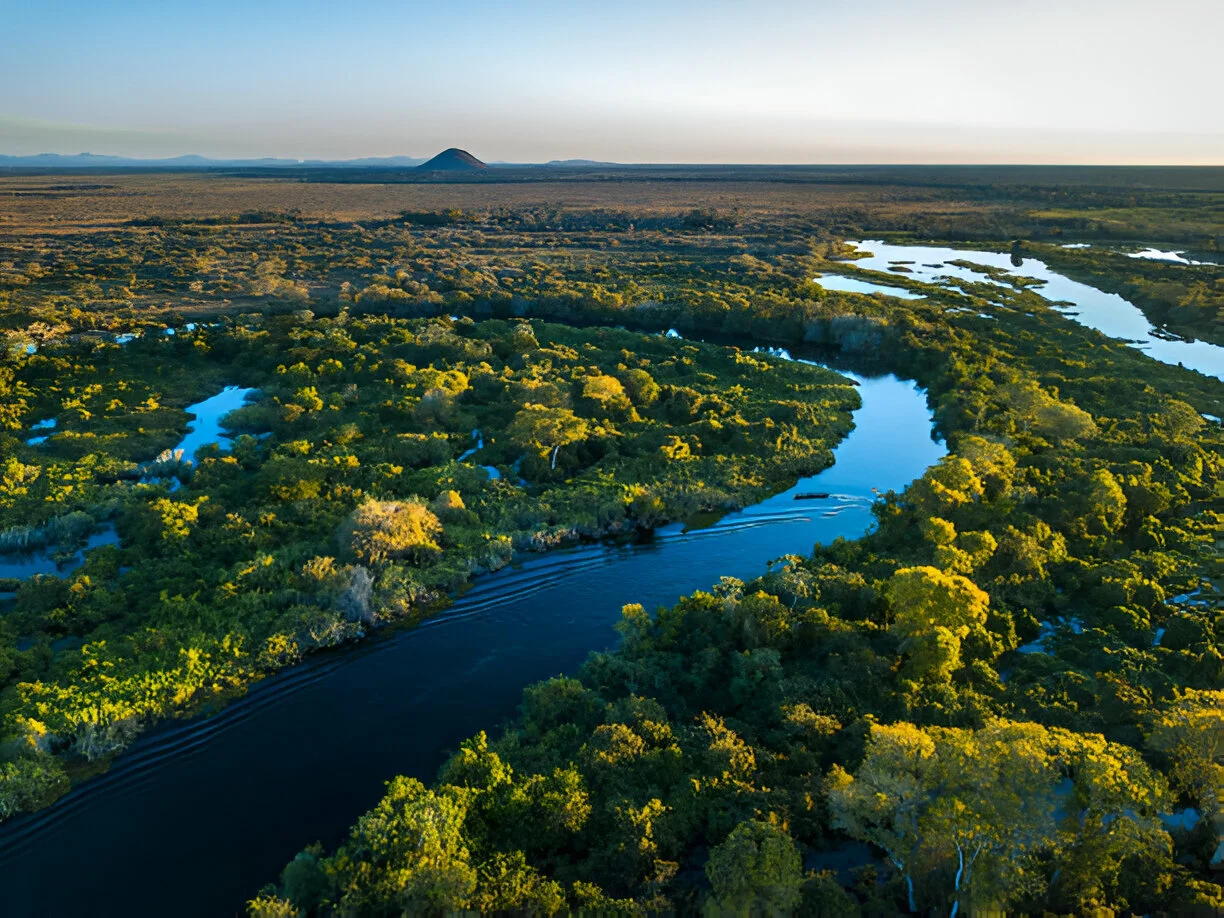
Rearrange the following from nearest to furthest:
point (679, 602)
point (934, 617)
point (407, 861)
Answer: point (407, 861) < point (934, 617) < point (679, 602)

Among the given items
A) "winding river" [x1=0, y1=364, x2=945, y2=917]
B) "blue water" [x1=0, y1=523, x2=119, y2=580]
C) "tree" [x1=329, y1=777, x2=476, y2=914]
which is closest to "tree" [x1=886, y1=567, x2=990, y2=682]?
"winding river" [x1=0, y1=364, x2=945, y2=917]

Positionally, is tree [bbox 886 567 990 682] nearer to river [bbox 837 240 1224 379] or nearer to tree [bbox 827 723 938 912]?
tree [bbox 827 723 938 912]

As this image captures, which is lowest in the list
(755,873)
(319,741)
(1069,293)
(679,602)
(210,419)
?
(319,741)

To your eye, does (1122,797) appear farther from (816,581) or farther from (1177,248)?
(1177,248)

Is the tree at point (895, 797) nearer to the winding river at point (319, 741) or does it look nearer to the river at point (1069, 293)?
the winding river at point (319, 741)

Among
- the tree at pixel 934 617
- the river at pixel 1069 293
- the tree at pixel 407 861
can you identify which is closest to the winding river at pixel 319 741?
the tree at pixel 407 861

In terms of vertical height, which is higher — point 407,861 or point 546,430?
point 546,430

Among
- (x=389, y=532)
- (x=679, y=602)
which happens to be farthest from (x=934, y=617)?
(x=389, y=532)

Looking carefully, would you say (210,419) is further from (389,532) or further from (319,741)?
(319,741)
